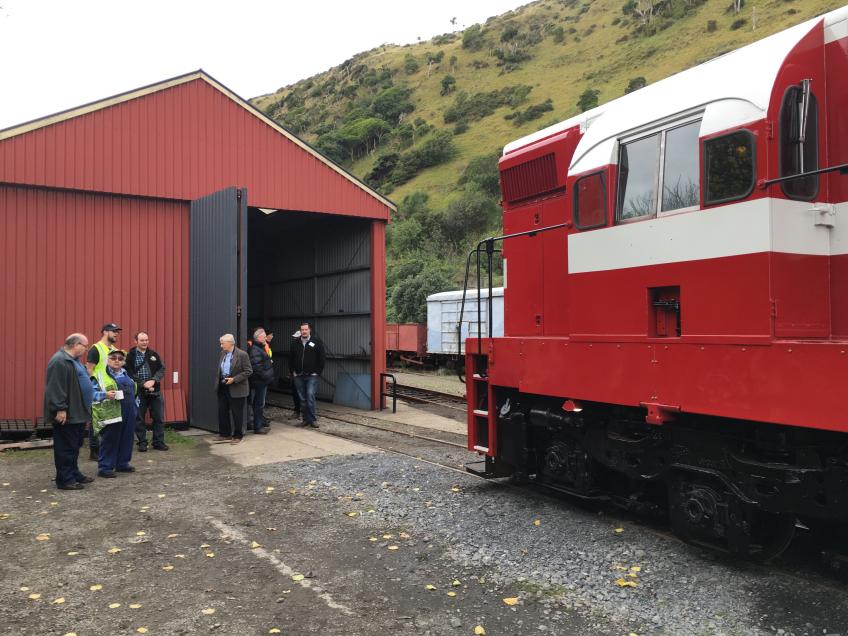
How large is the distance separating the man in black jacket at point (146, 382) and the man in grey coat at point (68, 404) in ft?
6.60

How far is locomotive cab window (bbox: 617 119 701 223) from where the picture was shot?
4.70 metres

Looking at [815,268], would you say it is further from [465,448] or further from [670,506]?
[465,448]

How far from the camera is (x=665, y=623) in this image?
3.92 meters

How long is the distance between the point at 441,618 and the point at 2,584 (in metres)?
3.16

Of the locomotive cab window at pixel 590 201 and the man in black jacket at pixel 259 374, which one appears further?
the man in black jacket at pixel 259 374

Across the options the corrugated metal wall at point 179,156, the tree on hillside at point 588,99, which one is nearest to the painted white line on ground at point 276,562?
the corrugated metal wall at point 179,156

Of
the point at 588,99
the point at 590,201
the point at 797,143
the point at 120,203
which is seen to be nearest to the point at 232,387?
the point at 120,203

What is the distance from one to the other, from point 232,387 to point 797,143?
27.8 feet

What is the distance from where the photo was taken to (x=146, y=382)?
9.28 meters

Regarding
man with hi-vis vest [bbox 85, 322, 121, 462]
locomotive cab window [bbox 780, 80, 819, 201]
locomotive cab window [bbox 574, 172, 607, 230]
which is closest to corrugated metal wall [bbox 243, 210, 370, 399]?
man with hi-vis vest [bbox 85, 322, 121, 462]

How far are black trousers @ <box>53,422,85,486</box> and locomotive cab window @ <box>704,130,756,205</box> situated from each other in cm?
673

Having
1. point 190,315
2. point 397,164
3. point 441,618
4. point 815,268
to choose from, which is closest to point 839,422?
point 815,268

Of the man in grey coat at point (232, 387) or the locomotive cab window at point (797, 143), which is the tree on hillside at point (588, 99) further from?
the locomotive cab window at point (797, 143)

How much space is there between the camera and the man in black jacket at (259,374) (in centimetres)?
1096
